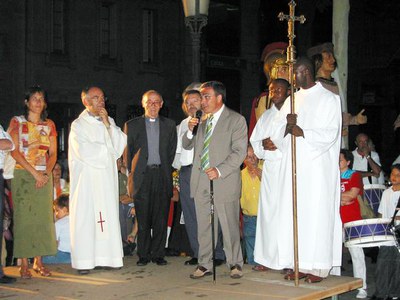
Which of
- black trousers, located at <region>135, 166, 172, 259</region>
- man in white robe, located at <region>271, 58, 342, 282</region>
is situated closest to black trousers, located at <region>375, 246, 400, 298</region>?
man in white robe, located at <region>271, 58, 342, 282</region>

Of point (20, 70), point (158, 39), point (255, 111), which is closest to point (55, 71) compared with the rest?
point (20, 70)

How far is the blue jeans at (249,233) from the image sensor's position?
9141 mm

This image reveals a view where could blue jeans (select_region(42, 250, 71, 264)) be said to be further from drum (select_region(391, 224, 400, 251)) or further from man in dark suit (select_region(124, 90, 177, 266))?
drum (select_region(391, 224, 400, 251))

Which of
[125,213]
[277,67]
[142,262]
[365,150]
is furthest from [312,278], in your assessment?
[365,150]

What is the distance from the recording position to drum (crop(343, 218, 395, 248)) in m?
8.31

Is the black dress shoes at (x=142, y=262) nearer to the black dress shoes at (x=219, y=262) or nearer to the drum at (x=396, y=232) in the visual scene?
the black dress shoes at (x=219, y=262)

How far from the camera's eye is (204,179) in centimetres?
741

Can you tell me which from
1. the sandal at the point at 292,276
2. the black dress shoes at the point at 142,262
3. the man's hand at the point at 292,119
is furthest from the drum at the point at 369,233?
the black dress shoes at the point at 142,262

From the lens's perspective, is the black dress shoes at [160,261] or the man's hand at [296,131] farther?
the black dress shoes at [160,261]

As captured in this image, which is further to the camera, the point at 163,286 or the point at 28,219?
the point at 28,219

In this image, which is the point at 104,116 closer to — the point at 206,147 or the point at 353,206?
the point at 206,147

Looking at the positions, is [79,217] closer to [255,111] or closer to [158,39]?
[255,111]

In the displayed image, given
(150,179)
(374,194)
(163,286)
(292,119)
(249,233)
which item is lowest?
(163,286)

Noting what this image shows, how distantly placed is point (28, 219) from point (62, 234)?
135 cm
